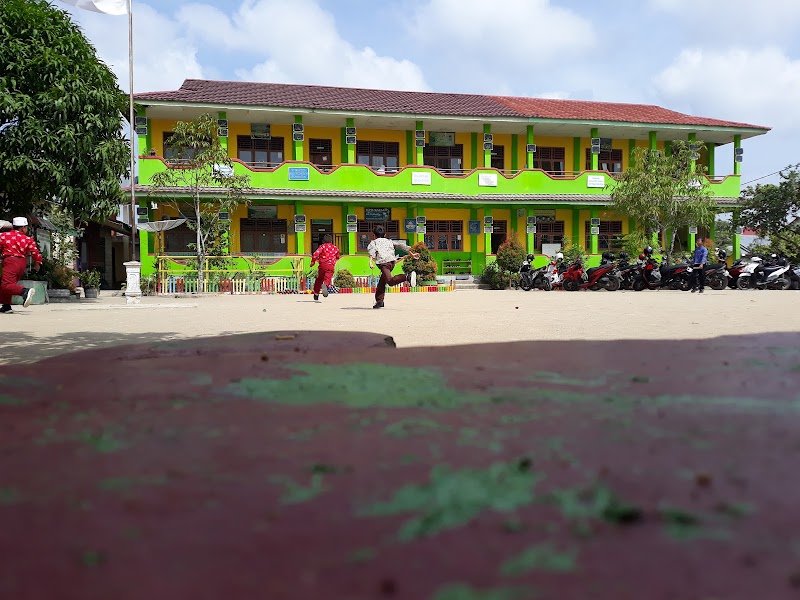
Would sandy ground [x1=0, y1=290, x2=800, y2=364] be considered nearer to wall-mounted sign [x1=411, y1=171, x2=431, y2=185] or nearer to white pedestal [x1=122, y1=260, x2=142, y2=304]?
white pedestal [x1=122, y1=260, x2=142, y2=304]

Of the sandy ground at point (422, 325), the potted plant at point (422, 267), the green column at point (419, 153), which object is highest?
the green column at point (419, 153)

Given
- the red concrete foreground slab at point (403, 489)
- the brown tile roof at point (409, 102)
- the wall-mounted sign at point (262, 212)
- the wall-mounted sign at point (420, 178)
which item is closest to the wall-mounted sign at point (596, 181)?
the brown tile roof at point (409, 102)

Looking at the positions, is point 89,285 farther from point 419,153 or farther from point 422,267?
point 419,153

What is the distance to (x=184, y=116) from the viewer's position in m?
23.8

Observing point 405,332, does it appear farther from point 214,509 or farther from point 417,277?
point 417,277

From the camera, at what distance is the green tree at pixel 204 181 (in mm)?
20141

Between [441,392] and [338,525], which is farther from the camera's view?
[441,392]

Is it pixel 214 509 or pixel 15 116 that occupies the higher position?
pixel 15 116

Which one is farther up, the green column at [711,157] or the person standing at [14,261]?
the green column at [711,157]

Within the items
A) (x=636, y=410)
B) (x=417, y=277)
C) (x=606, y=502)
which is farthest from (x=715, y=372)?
(x=417, y=277)

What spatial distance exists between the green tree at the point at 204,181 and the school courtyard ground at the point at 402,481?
17.2m

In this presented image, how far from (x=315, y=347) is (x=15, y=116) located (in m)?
12.2

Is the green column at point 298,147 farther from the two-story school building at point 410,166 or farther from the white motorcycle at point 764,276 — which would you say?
the white motorcycle at point 764,276

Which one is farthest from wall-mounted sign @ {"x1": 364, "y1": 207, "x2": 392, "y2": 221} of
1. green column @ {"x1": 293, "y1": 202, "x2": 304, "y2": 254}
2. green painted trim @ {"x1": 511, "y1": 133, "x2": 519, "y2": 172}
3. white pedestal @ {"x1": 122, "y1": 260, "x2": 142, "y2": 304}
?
white pedestal @ {"x1": 122, "y1": 260, "x2": 142, "y2": 304}
